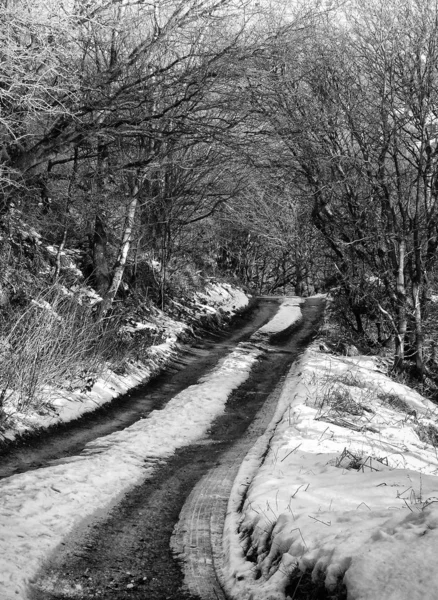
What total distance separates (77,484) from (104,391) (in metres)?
4.14

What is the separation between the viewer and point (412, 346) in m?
13.1

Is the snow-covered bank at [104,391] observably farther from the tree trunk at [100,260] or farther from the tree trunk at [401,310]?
the tree trunk at [401,310]

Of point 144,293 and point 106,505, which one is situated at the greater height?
point 144,293

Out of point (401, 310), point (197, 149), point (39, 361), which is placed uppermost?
point (197, 149)

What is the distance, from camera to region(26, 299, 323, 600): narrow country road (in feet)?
12.2

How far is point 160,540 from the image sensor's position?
180 inches

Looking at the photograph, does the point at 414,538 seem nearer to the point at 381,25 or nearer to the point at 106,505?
the point at 106,505

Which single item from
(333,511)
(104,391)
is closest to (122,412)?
(104,391)

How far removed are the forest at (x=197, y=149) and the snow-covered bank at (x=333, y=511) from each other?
12.5 feet

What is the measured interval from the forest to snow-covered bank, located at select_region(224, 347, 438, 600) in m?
3.81

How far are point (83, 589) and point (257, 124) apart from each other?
Answer: 10.3 metres

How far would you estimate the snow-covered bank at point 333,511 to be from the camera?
9.68ft

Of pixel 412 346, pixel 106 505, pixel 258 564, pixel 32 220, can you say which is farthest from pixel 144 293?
pixel 258 564

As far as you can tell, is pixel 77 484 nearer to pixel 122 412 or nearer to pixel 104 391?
pixel 122 412
